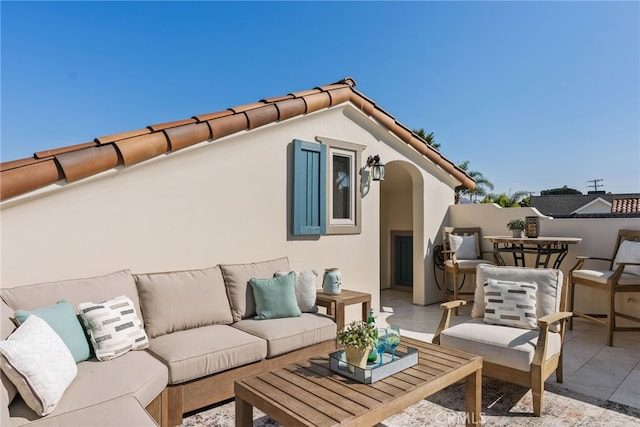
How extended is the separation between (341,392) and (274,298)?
1.70 meters

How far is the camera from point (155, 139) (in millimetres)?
3393

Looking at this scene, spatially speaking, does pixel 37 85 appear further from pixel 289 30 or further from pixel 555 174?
pixel 555 174

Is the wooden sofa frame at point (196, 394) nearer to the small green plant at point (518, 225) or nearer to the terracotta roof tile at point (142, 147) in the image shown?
the terracotta roof tile at point (142, 147)

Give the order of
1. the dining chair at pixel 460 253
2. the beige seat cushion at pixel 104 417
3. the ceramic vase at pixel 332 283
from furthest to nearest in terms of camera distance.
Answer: the dining chair at pixel 460 253
the ceramic vase at pixel 332 283
the beige seat cushion at pixel 104 417

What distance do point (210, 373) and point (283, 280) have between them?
120 cm

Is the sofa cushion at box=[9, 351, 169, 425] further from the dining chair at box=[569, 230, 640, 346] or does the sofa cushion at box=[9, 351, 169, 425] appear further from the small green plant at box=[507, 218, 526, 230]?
the small green plant at box=[507, 218, 526, 230]

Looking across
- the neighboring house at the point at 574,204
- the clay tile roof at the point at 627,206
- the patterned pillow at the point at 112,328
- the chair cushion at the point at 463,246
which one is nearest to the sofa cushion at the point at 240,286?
the patterned pillow at the point at 112,328

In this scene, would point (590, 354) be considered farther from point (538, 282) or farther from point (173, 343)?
point (173, 343)

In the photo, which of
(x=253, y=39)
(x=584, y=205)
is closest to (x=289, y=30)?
(x=253, y=39)

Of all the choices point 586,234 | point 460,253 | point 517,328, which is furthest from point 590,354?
point 460,253

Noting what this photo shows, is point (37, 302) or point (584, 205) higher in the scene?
point (584, 205)

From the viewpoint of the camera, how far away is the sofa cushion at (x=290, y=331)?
3084mm

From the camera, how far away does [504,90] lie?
8008 mm

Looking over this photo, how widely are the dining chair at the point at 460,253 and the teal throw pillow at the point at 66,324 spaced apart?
5233 mm
